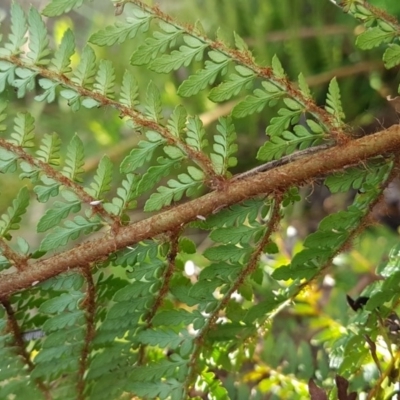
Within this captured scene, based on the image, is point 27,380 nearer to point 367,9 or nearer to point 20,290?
point 20,290

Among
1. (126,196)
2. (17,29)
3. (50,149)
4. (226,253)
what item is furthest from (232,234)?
(17,29)

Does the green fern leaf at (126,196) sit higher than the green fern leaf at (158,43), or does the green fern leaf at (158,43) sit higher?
the green fern leaf at (158,43)

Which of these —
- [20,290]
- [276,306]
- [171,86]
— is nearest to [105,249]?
[20,290]

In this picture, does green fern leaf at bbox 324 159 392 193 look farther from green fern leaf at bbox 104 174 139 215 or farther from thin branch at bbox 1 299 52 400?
thin branch at bbox 1 299 52 400

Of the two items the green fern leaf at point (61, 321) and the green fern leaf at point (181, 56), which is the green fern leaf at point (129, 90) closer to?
the green fern leaf at point (181, 56)

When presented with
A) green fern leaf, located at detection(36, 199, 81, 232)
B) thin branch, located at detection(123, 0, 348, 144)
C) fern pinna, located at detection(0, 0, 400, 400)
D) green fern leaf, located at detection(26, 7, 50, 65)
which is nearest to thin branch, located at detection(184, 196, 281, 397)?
fern pinna, located at detection(0, 0, 400, 400)

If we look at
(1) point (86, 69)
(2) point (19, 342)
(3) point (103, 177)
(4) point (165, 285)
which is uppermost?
(1) point (86, 69)

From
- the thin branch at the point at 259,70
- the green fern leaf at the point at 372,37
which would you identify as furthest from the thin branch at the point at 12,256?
the green fern leaf at the point at 372,37

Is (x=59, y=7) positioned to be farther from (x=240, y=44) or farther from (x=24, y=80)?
(x=240, y=44)
